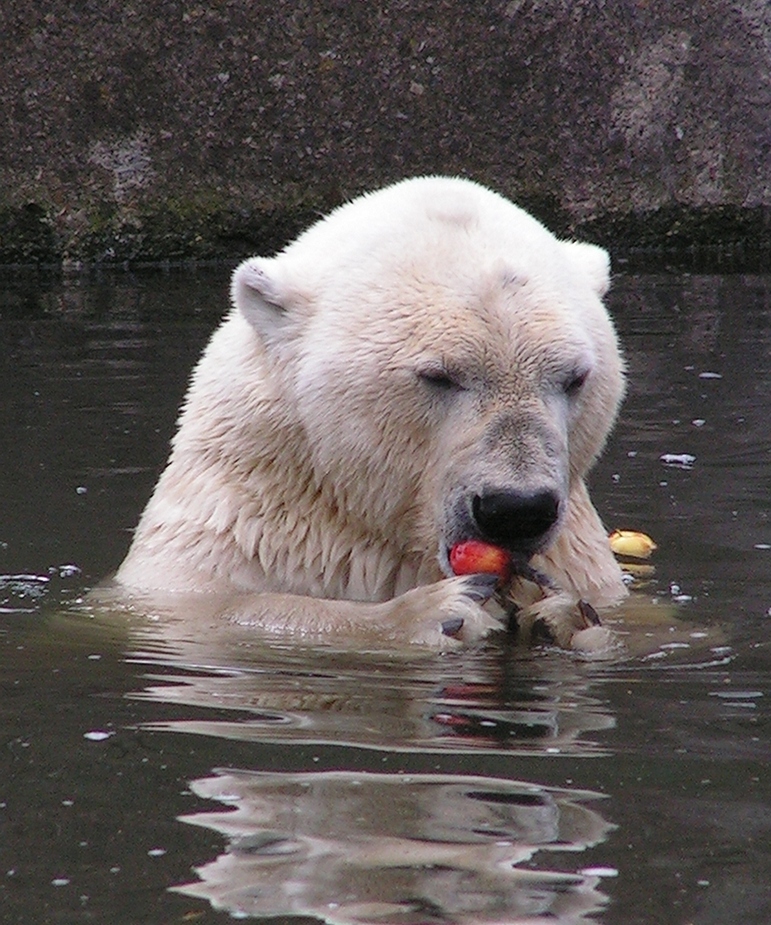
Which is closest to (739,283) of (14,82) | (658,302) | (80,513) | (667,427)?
(658,302)

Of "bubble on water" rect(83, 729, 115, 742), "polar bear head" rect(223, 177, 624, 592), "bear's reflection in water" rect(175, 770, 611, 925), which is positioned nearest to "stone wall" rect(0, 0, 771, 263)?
"polar bear head" rect(223, 177, 624, 592)

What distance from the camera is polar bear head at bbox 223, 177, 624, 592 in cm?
404

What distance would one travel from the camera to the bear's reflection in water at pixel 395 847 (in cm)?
257

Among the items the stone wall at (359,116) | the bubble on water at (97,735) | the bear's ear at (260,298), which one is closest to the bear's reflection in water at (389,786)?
the bubble on water at (97,735)

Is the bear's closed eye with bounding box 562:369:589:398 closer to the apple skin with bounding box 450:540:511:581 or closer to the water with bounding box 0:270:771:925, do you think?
the apple skin with bounding box 450:540:511:581

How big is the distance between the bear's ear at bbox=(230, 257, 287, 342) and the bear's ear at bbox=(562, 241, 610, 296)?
752 mm

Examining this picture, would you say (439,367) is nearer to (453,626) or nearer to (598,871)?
(453,626)

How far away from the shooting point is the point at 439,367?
4156mm

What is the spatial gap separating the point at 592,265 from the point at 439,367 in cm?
76

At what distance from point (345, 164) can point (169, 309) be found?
2421 millimetres

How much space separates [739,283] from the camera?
35.9 feet

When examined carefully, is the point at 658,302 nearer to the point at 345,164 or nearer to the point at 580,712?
the point at 345,164

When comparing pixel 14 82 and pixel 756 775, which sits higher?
pixel 14 82

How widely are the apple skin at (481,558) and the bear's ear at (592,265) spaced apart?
33.7 inches
